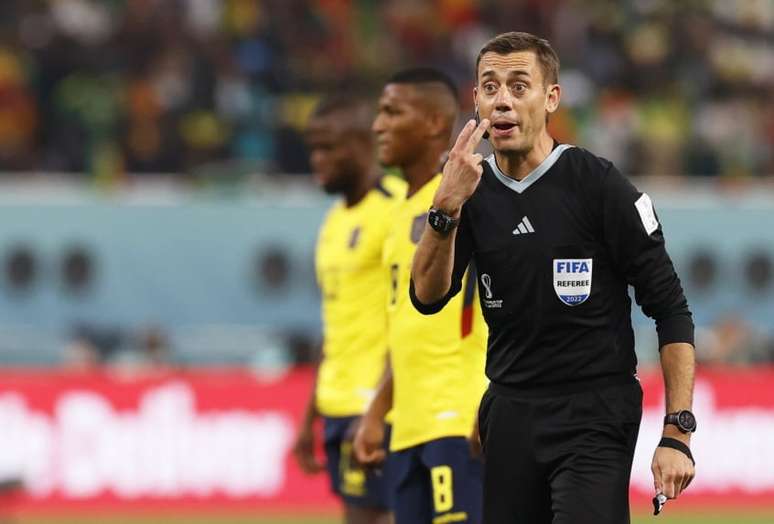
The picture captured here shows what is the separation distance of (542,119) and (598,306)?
64 centimetres

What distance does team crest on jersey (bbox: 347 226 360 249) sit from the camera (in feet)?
30.9

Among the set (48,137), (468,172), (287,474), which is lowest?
(287,474)

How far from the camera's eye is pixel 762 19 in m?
27.4

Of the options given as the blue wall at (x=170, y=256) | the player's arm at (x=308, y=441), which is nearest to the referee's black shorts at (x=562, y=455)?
the player's arm at (x=308, y=441)

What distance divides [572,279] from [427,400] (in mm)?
1838

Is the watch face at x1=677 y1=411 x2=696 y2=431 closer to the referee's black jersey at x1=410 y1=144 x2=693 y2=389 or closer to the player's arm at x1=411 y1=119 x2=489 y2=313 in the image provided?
the referee's black jersey at x1=410 y1=144 x2=693 y2=389

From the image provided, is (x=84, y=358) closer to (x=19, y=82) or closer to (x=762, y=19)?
(x=19, y=82)

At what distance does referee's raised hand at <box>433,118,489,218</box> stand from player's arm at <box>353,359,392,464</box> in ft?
7.07

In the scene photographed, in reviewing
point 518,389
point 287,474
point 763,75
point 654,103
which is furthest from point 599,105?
point 518,389

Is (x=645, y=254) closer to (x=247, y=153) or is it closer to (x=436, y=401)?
(x=436, y=401)

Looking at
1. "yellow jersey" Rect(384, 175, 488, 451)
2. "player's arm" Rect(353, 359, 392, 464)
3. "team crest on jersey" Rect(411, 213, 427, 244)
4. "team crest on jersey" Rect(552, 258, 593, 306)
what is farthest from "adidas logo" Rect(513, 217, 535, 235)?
"player's arm" Rect(353, 359, 392, 464)

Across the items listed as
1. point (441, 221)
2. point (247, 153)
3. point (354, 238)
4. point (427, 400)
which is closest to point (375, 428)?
point (427, 400)

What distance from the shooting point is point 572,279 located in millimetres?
6012

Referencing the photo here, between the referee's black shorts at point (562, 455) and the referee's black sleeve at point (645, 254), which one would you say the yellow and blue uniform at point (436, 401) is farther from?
the referee's black sleeve at point (645, 254)
